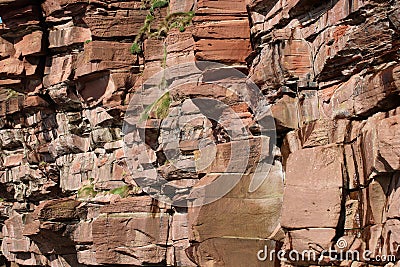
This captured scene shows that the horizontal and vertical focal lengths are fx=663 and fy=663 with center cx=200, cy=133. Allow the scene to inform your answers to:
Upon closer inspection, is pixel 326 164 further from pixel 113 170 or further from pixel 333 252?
pixel 113 170

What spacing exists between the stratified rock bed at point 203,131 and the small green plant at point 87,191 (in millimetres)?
58

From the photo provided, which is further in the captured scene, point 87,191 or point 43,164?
point 43,164

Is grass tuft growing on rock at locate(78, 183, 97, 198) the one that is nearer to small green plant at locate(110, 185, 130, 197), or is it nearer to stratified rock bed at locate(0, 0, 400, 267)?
stratified rock bed at locate(0, 0, 400, 267)

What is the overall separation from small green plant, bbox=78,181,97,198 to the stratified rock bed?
2.3 inches

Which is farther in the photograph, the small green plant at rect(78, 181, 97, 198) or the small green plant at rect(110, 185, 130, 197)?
the small green plant at rect(78, 181, 97, 198)

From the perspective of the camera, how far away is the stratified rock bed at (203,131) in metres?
12.4

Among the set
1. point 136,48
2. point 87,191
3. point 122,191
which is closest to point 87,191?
point 87,191

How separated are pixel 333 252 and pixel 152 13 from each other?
13.0 m

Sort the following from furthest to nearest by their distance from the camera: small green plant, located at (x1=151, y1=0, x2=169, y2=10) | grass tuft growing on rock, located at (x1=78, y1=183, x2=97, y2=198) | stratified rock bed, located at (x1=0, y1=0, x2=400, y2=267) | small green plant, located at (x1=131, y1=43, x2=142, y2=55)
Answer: grass tuft growing on rock, located at (x1=78, y1=183, x2=97, y2=198) → small green plant, located at (x1=131, y1=43, x2=142, y2=55) → small green plant, located at (x1=151, y1=0, x2=169, y2=10) → stratified rock bed, located at (x1=0, y1=0, x2=400, y2=267)

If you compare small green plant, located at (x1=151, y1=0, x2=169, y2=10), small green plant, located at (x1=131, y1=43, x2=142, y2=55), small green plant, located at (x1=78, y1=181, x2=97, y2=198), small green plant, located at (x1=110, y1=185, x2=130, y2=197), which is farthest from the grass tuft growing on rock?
small green plant, located at (x1=151, y1=0, x2=169, y2=10)

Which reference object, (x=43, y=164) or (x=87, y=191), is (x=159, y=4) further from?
(x=43, y=164)

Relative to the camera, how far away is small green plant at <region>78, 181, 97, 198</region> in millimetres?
24364

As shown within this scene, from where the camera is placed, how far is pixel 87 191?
2480 cm

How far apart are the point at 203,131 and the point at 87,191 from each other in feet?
24.5
